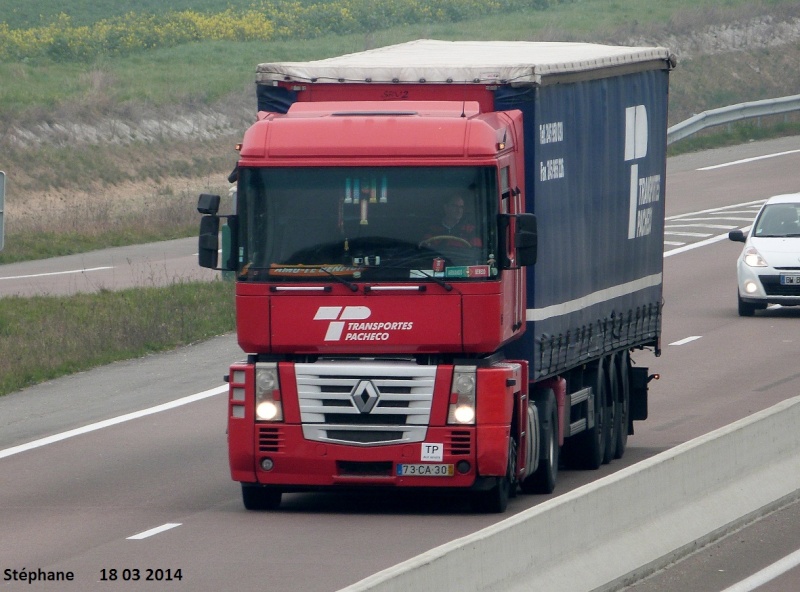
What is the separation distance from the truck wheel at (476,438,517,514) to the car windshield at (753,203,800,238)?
1596 centimetres

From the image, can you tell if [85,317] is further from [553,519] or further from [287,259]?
[553,519]

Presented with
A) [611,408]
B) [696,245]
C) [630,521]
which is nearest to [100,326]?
[611,408]

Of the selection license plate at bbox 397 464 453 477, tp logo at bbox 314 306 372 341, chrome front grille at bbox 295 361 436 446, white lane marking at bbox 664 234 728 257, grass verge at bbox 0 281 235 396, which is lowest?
white lane marking at bbox 664 234 728 257

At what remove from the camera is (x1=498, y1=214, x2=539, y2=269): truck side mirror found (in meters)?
13.0

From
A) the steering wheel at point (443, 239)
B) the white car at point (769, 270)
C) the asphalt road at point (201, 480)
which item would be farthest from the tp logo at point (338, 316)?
the white car at point (769, 270)

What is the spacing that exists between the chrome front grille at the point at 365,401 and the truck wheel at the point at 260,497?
85 centimetres

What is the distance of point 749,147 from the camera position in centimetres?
5025

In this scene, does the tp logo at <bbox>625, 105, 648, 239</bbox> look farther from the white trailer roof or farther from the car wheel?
the car wheel

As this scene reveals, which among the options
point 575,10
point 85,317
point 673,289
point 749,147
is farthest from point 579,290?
point 575,10

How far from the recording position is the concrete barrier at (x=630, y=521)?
8.92 metres

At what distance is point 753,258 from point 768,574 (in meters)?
17.1

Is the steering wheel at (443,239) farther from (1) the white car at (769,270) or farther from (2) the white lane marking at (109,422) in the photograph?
(1) the white car at (769,270)

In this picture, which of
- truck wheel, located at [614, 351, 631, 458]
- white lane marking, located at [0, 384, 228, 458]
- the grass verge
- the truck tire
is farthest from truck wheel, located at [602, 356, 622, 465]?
the grass verge

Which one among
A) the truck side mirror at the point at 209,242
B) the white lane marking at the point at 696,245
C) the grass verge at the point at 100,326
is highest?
the truck side mirror at the point at 209,242
